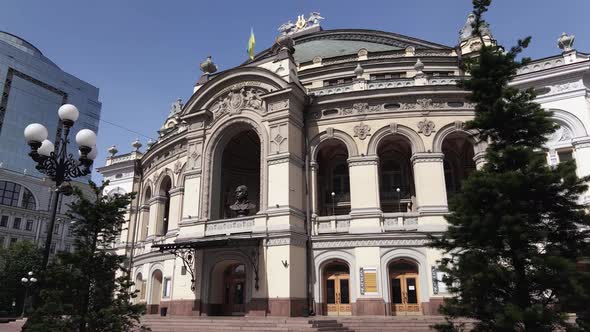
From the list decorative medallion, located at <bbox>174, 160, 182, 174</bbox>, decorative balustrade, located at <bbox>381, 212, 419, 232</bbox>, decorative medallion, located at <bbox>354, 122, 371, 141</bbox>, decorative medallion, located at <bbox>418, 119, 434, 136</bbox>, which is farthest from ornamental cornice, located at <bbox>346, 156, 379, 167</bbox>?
decorative medallion, located at <bbox>174, 160, 182, 174</bbox>

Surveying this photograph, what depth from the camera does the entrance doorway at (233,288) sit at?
2325cm

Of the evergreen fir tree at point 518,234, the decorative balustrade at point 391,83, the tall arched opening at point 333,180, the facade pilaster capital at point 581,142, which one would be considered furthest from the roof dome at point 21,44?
the evergreen fir tree at point 518,234

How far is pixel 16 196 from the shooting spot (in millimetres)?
62594

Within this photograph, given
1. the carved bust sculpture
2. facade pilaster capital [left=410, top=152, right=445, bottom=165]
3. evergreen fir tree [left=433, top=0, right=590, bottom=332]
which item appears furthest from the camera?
the carved bust sculpture

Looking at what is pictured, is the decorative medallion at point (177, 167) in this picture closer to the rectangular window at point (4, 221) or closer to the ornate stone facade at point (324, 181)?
the ornate stone facade at point (324, 181)

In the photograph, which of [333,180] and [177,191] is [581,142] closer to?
[333,180]

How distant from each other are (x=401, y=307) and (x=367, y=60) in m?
16.8

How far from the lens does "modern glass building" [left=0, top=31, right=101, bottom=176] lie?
77188 millimetres

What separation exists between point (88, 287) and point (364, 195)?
14.6m

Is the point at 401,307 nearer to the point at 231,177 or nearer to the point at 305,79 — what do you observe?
the point at 231,177

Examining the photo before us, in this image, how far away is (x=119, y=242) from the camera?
3384 cm

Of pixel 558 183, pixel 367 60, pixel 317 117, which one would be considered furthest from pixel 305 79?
pixel 558 183

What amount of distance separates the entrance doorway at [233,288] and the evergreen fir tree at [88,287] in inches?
459

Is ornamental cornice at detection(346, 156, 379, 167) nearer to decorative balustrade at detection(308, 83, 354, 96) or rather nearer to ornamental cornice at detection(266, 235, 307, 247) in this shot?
decorative balustrade at detection(308, 83, 354, 96)
